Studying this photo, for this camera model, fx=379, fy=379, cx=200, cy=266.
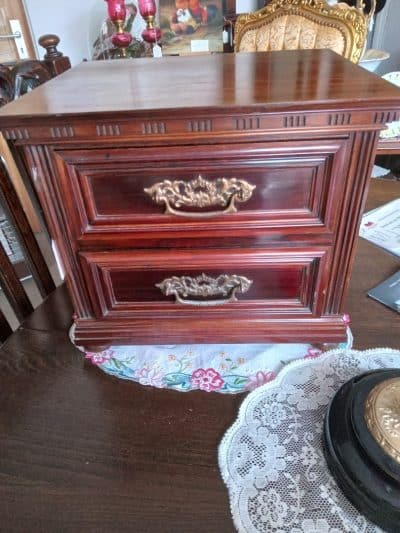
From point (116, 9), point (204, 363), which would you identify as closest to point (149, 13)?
point (116, 9)

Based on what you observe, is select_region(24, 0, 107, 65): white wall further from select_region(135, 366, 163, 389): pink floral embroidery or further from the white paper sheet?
select_region(135, 366, 163, 389): pink floral embroidery

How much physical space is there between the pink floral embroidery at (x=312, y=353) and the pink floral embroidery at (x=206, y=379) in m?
0.14

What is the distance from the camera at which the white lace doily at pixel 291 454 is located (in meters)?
0.39

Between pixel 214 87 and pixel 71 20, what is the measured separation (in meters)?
2.24

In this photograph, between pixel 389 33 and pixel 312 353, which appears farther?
pixel 389 33

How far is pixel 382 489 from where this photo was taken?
1.20 ft

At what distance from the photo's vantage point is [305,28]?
101 centimetres

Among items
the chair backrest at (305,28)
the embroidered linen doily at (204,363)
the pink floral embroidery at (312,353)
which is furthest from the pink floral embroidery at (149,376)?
the chair backrest at (305,28)

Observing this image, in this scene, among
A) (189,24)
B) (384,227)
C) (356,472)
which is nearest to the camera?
(356,472)

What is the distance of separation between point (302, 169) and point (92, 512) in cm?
44

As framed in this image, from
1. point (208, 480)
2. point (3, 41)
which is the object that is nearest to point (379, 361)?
point (208, 480)

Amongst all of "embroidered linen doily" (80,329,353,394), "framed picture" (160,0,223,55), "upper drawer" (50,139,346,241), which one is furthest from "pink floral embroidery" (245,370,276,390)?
"framed picture" (160,0,223,55)

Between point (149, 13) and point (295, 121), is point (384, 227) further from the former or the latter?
point (149, 13)

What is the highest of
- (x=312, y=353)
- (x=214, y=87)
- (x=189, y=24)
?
(x=214, y=87)
